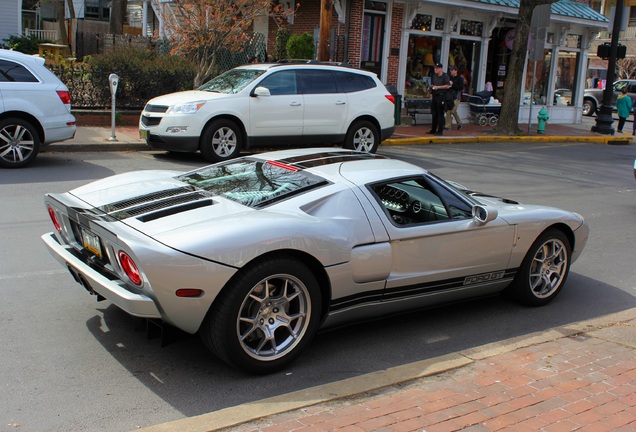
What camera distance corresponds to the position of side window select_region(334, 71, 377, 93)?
14070 mm

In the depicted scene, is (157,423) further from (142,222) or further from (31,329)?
(31,329)

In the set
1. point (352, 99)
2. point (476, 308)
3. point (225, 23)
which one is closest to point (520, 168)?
point (352, 99)

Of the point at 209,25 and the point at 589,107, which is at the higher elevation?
the point at 209,25

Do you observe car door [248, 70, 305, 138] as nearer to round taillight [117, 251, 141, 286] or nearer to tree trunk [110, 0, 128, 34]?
round taillight [117, 251, 141, 286]

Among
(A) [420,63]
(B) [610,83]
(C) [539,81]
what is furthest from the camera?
(C) [539,81]

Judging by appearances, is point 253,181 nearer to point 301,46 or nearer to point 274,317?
point 274,317

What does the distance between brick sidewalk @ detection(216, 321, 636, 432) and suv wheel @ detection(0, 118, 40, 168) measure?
8615 mm

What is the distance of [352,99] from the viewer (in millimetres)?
14078

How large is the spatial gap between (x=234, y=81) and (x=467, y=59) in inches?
536

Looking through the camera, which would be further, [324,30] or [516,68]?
[516,68]

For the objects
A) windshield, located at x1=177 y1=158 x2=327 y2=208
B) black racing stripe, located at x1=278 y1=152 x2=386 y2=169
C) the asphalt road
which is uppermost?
black racing stripe, located at x1=278 y1=152 x2=386 y2=169

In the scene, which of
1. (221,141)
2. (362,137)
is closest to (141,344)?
(221,141)

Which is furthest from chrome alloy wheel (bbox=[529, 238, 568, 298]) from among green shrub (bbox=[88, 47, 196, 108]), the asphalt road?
green shrub (bbox=[88, 47, 196, 108])

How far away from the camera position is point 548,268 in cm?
619
